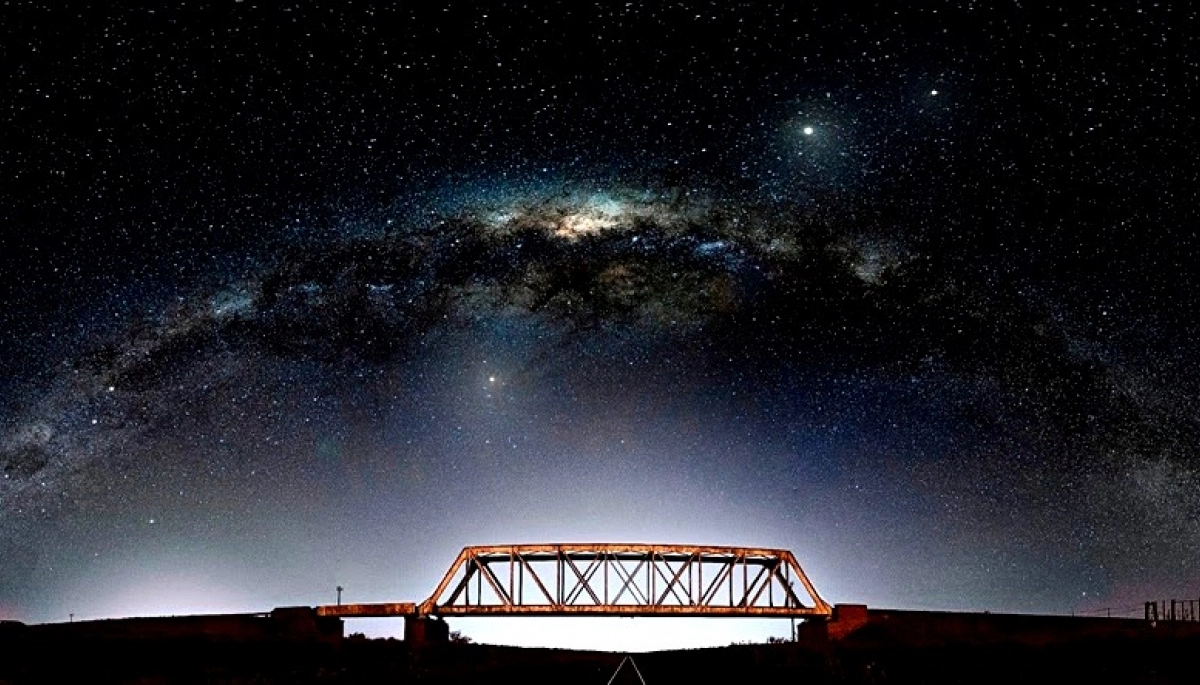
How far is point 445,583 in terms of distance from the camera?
36.3 meters

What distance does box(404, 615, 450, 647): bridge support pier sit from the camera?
3284 cm

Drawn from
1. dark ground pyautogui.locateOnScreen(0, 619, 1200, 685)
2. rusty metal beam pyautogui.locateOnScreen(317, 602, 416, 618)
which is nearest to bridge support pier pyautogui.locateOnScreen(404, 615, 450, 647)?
rusty metal beam pyautogui.locateOnScreen(317, 602, 416, 618)

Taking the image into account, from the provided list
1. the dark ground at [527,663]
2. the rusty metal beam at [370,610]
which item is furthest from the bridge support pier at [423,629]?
the dark ground at [527,663]

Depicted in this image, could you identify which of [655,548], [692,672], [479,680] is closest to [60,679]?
[479,680]

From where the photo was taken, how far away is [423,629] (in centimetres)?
3309

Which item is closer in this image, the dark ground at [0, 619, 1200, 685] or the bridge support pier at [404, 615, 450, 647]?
the dark ground at [0, 619, 1200, 685]

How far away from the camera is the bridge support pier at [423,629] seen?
1293 inches

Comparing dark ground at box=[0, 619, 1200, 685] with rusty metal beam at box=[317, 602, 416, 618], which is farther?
rusty metal beam at box=[317, 602, 416, 618]

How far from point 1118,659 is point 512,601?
25148 millimetres

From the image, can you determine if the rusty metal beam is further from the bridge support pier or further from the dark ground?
the dark ground

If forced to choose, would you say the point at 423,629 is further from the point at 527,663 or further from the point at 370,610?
the point at 527,663

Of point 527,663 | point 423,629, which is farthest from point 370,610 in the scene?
point 527,663

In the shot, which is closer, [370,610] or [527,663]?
[527,663]

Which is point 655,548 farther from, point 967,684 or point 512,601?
point 967,684
